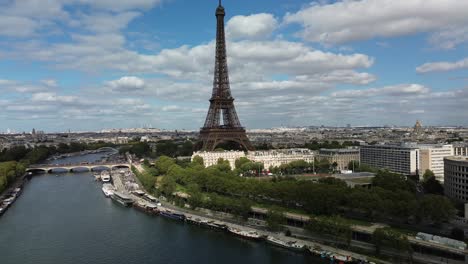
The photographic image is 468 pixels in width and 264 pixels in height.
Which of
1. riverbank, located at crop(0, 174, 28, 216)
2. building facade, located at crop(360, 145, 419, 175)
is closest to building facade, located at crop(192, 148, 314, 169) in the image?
building facade, located at crop(360, 145, 419, 175)

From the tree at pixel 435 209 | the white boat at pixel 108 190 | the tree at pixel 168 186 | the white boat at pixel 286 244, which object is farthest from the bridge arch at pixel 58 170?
the tree at pixel 435 209

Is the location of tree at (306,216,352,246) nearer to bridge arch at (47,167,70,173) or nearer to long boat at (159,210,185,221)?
long boat at (159,210,185,221)

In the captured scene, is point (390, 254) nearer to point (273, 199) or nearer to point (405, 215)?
point (405, 215)

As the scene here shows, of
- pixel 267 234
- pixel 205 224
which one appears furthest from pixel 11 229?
pixel 267 234

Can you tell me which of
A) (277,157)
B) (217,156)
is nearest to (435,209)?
(217,156)

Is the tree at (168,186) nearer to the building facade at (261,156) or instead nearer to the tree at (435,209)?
the building facade at (261,156)

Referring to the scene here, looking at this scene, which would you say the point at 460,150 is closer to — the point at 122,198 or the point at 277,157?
the point at 277,157
